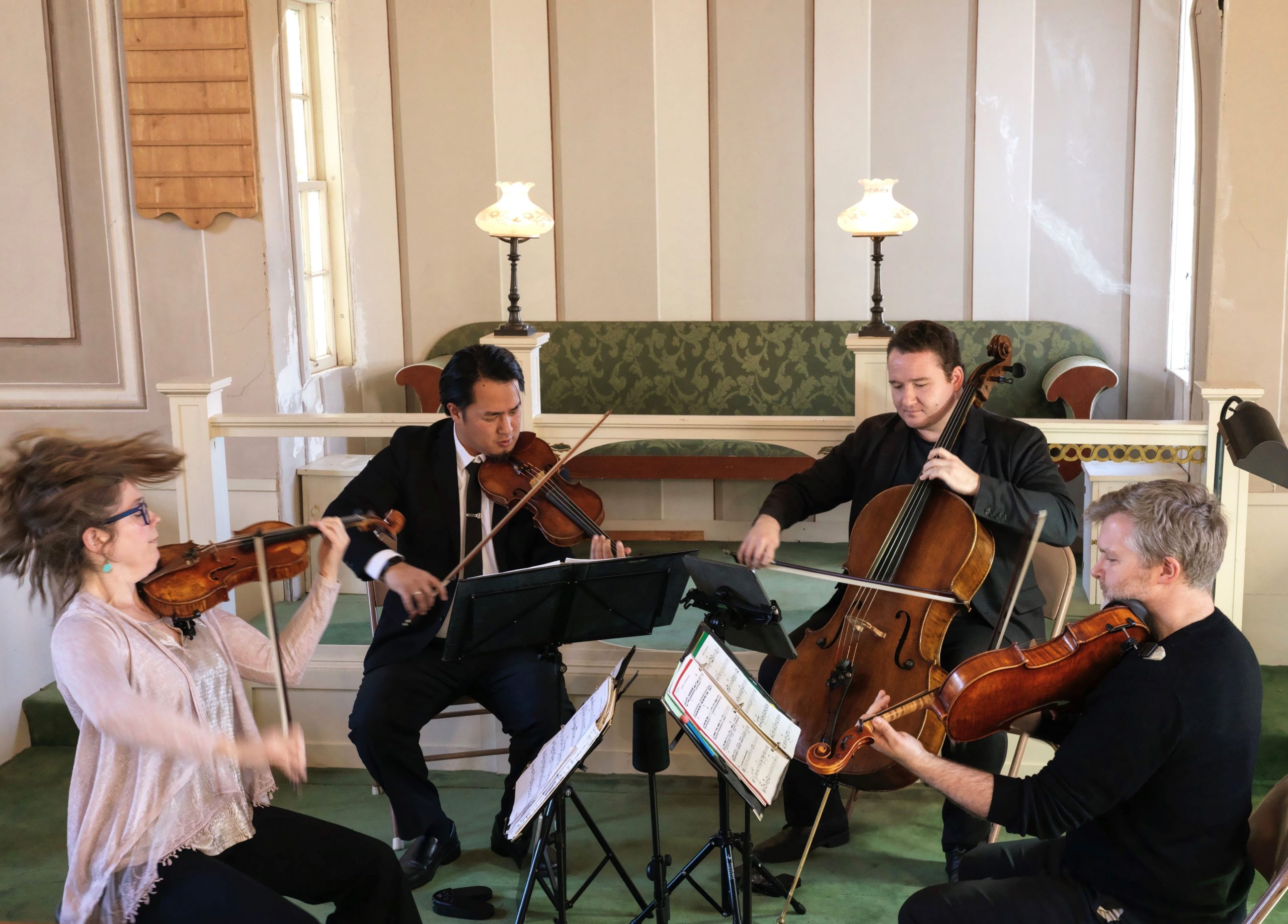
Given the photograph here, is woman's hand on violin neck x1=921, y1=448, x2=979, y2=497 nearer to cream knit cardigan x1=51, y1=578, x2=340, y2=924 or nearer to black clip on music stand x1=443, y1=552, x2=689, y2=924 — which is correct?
black clip on music stand x1=443, y1=552, x2=689, y2=924

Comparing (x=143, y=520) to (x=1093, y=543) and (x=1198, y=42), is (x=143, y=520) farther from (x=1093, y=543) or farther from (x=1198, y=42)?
(x=1198, y=42)

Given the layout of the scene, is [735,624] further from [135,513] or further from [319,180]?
[319,180]

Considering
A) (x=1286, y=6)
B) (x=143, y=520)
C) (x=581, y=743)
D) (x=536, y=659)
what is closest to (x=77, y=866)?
(x=143, y=520)

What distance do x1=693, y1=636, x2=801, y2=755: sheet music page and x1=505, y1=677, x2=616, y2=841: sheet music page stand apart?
0.18 m

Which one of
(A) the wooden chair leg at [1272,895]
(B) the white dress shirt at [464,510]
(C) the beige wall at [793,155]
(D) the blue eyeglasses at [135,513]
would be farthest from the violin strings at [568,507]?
(C) the beige wall at [793,155]

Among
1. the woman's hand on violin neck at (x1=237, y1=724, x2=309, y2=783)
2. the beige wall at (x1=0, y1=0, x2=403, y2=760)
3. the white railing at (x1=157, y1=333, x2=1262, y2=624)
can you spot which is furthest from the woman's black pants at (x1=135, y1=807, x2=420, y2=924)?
the beige wall at (x1=0, y1=0, x2=403, y2=760)

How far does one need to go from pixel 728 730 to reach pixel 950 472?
813 mm

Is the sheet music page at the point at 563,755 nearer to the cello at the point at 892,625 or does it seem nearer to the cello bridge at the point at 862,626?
the cello at the point at 892,625

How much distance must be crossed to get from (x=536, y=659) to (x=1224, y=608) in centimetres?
178

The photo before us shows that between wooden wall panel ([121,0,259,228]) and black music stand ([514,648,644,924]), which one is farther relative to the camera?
wooden wall panel ([121,0,259,228])

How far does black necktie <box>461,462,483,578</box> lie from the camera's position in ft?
9.42

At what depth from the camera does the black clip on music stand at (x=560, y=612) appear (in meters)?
2.36

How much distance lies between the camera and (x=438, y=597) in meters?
2.69

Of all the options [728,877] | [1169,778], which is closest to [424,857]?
[728,877]
